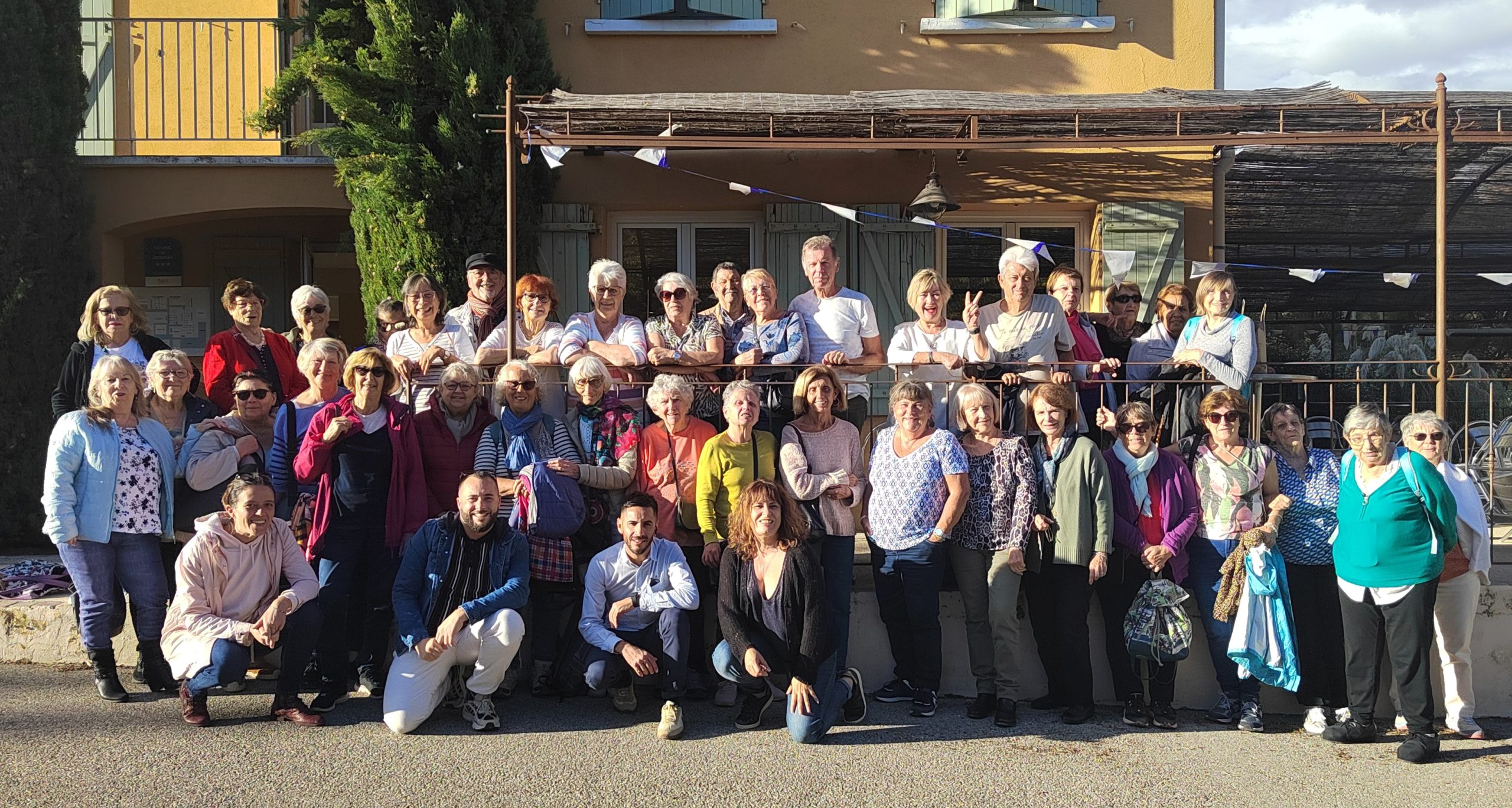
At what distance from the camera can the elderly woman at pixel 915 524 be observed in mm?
5156

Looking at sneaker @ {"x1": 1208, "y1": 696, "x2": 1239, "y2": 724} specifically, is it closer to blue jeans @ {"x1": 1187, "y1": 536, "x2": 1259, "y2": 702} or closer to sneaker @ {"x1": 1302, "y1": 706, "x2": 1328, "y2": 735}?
blue jeans @ {"x1": 1187, "y1": 536, "x2": 1259, "y2": 702}

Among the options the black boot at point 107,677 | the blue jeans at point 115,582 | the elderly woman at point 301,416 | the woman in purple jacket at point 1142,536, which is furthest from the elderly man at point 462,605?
the woman in purple jacket at point 1142,536

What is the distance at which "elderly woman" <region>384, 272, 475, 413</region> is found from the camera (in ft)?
18.8

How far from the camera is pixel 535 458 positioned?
5227 millimetres

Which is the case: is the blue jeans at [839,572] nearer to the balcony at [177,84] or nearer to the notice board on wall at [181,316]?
the balcony at [177,84]

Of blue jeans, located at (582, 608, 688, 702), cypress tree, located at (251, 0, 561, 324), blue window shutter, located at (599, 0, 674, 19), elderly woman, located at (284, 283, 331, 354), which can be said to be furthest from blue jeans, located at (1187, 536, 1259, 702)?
blue window shutter, located at (599, 0, 674, 19)

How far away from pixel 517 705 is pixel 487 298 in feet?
7.16

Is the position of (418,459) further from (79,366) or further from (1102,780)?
(1102,780)

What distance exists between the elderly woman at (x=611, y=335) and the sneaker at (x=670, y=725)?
1430 mm

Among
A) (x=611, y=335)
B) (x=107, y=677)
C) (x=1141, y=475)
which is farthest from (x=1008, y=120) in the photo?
(x=107, y=677)

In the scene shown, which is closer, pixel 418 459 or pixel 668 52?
pixel 418 459

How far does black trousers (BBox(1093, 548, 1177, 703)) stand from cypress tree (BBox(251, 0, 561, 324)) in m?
4.76

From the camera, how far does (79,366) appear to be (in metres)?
5.53

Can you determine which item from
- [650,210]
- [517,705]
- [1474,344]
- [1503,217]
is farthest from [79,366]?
[1474,344]
